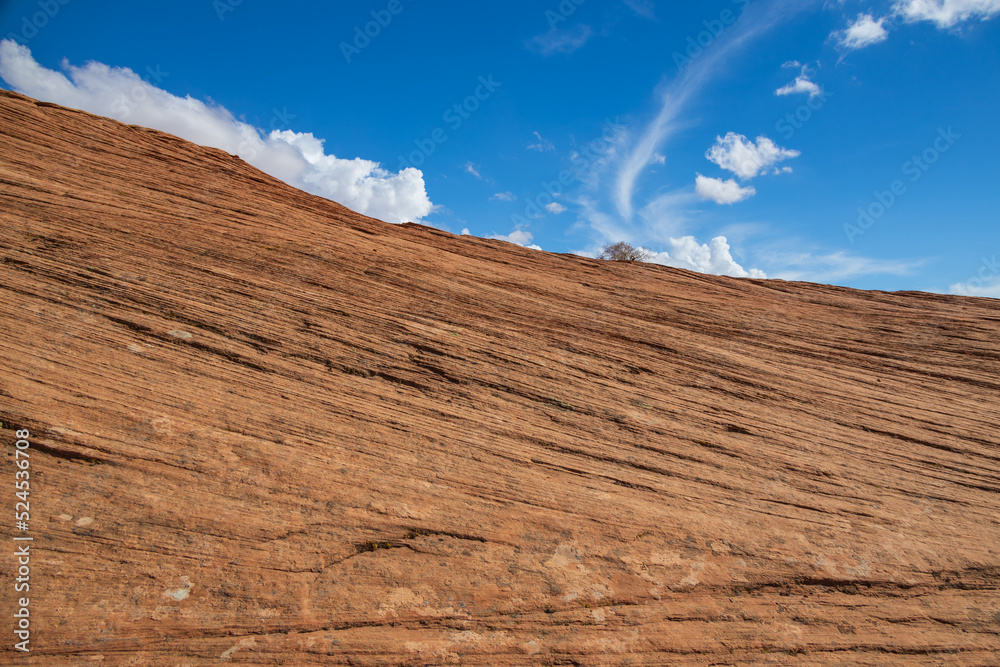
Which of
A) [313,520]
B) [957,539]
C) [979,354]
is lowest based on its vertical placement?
[313,520]

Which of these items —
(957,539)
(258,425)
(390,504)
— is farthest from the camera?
(957,539)

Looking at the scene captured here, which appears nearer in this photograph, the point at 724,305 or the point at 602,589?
the point at 602,589

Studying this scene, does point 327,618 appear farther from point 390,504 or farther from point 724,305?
point 724,305

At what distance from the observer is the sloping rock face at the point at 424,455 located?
16.1ft

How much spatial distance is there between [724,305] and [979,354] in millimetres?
7103

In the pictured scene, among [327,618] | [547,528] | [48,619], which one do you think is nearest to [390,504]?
[327,618]

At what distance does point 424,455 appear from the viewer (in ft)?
23.2

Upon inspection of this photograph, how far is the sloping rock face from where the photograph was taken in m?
4.92

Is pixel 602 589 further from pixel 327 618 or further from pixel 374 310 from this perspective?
pixel 374 310

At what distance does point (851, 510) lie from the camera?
7.52m

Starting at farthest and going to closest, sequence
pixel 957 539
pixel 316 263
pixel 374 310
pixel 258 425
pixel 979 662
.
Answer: pixel 316 263, pixel 374 310, pixel 957 539, pixel 258 425, pixel 979 662

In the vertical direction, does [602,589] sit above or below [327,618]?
above

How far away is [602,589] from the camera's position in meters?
5.56

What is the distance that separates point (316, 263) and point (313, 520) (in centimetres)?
692
